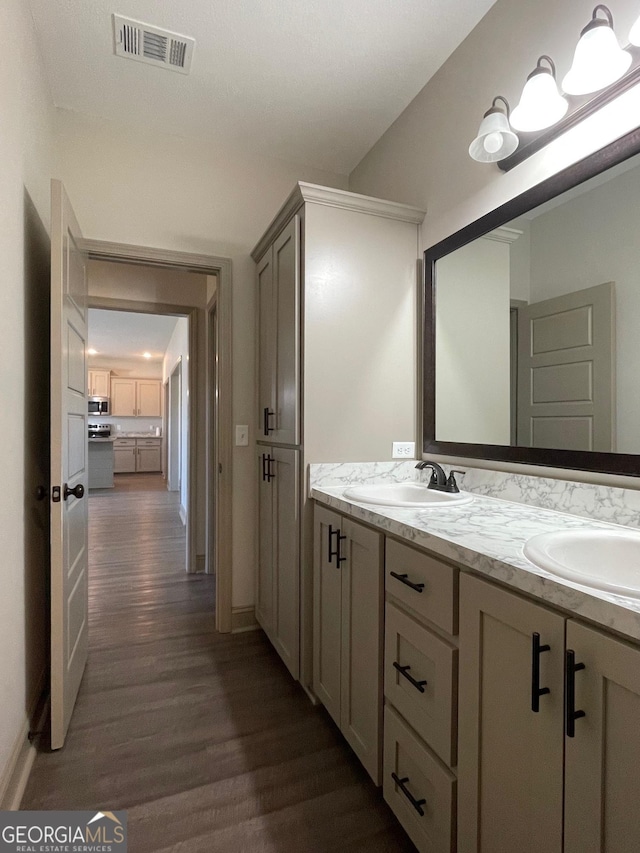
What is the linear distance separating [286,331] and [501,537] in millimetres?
1344

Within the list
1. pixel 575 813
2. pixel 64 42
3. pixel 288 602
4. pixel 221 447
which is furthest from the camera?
pixel 221 447

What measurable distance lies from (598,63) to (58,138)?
7.80 ft

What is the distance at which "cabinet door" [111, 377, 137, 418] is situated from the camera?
34.8 feet

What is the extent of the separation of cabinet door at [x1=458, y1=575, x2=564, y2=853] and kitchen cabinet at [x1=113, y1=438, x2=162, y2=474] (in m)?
10.4

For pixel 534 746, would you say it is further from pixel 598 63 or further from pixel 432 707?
pixel 598 63

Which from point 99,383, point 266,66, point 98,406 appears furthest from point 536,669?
point 99,383

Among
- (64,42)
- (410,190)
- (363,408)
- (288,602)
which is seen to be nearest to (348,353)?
(363,408)

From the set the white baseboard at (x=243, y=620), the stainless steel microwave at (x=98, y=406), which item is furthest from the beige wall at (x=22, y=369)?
the stainless steel microwave at (x=98, y=406)

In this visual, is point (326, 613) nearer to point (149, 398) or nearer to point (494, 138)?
point (494, 138)

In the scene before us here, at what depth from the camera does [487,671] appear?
93 cm

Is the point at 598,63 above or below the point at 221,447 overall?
above

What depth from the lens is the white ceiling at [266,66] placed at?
171 cm

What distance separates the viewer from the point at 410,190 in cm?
219

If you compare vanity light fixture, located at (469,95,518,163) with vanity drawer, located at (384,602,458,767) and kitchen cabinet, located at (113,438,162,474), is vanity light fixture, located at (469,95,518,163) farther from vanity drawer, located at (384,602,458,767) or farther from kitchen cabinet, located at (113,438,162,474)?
kitchen cabinet, located at (113,438,162,474)
